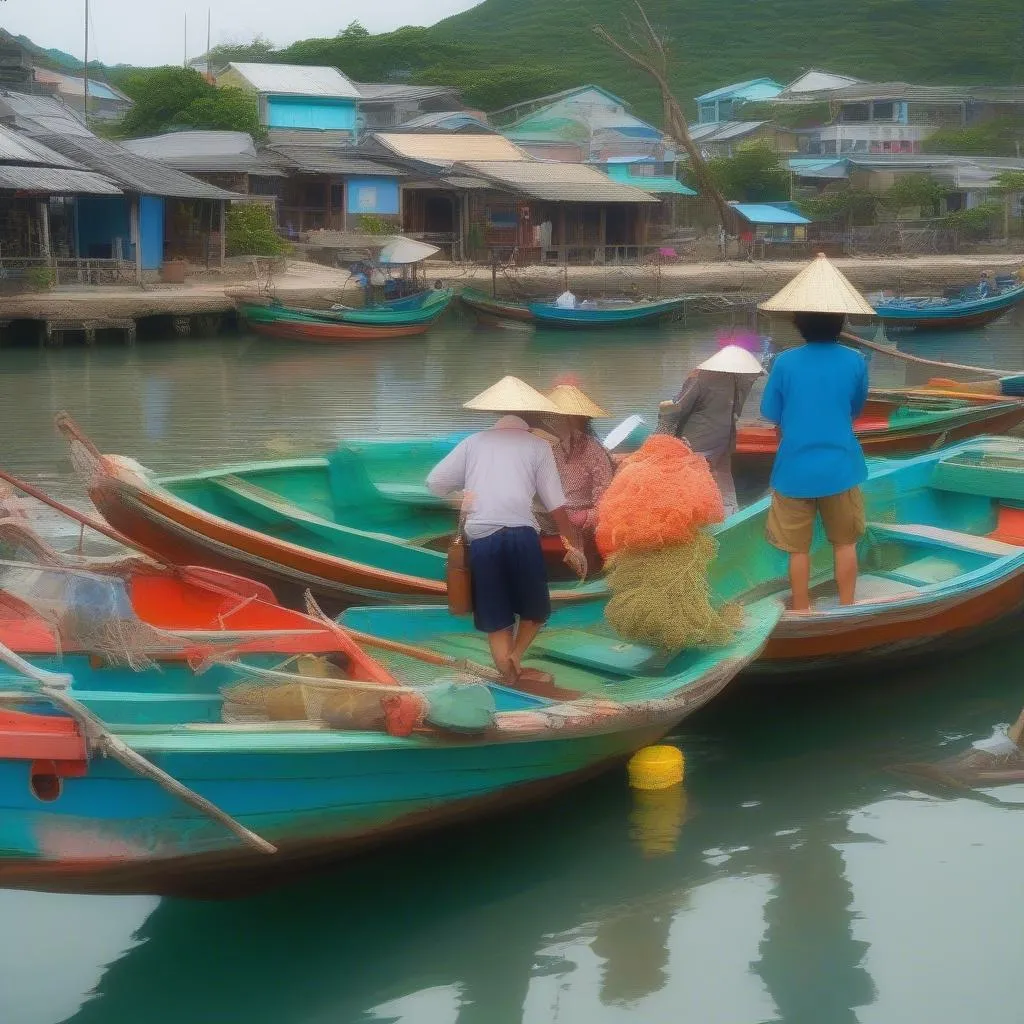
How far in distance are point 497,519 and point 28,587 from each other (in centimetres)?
174

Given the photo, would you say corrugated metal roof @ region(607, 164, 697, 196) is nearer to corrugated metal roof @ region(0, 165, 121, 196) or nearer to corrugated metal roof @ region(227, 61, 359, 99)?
corrugated metal roof @ region(227, 61, 359, 99)

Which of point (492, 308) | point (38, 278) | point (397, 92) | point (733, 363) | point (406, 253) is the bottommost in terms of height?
point (733, 363)

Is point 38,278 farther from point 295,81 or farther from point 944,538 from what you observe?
point 295,81

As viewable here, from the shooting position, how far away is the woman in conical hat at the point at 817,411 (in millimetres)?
5547

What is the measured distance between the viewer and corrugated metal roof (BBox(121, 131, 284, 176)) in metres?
30.2

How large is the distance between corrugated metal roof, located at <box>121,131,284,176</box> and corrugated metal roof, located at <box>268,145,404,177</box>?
96 cm

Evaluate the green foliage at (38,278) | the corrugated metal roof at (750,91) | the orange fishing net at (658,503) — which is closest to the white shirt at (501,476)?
the orange fishing net at (658,503)

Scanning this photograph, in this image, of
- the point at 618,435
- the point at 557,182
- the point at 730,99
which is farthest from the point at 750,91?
the point at 618,435

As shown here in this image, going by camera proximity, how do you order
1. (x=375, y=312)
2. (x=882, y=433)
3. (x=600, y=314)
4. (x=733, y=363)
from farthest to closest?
(x=600, y=314) < (x=375, y=312) < (x=882, y=433) < (x=733, y=363)

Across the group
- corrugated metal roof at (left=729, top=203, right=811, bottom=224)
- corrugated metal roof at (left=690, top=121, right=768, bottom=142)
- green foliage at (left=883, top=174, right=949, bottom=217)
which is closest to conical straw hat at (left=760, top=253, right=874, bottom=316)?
corrugated metal roof at (left=729, top=203, right=811, bottom=224)

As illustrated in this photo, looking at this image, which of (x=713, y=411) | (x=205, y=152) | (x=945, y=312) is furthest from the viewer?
(x=205, y=152)

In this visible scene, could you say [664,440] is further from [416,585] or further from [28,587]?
[28,587]

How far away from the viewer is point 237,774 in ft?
12.7

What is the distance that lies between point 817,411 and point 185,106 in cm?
3544
